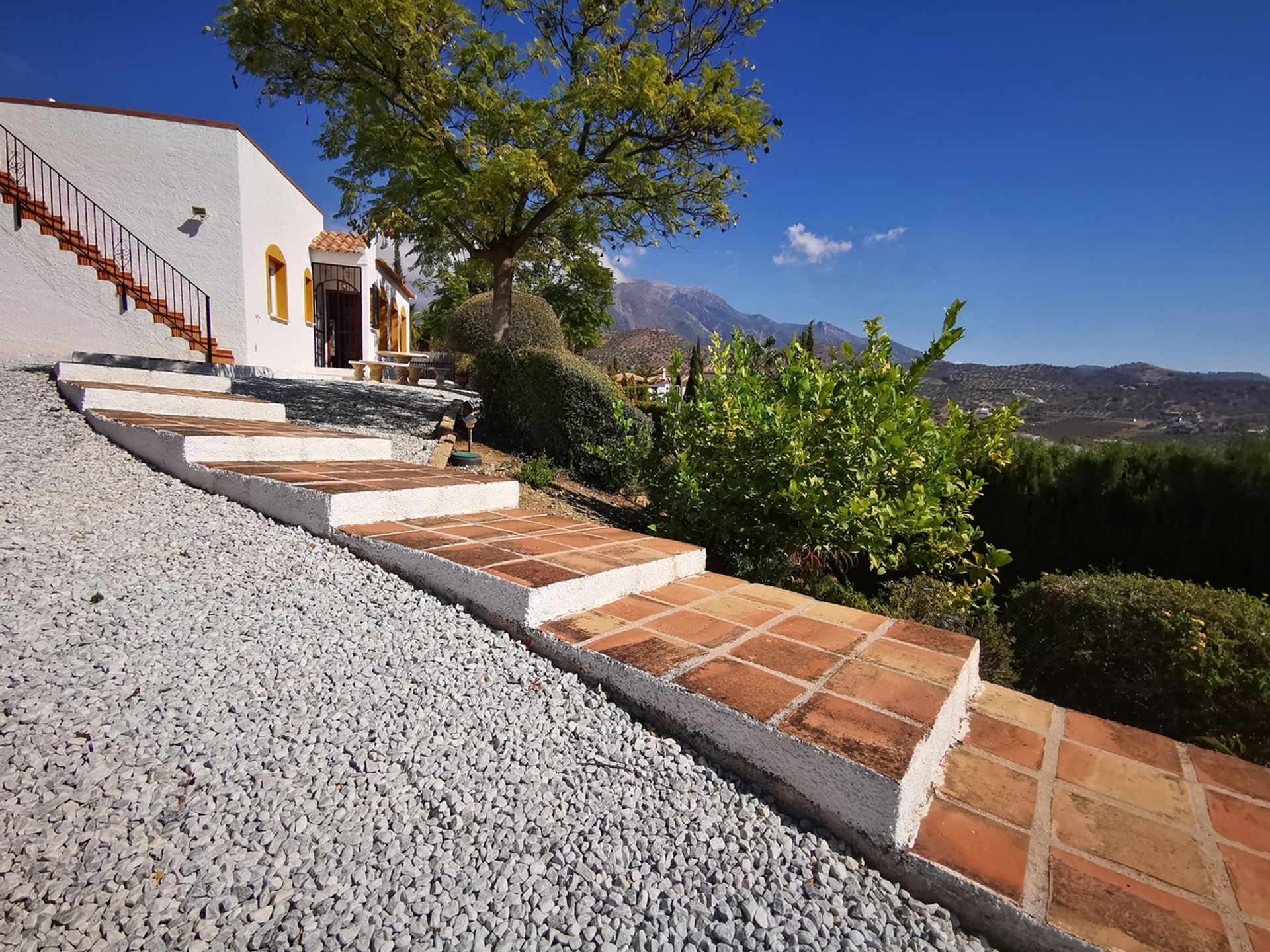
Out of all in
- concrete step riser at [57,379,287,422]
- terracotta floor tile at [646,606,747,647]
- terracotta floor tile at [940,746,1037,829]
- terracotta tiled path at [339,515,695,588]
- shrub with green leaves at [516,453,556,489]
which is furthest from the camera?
shrub with green leaves at [516,453,556,489]

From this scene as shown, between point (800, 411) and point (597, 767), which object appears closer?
point (597, 767)

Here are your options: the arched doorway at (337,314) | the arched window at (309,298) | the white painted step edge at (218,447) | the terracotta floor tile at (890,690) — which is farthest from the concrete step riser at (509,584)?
the arched doorway at (337,314)

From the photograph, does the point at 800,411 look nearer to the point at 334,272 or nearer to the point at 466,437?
the point at 466,437

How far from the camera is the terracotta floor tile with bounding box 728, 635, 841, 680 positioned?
1.83 meters

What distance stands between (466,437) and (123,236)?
8.03 meters

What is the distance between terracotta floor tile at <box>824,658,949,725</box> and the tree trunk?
930 centimetres

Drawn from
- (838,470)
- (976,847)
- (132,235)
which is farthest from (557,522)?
(132,235)

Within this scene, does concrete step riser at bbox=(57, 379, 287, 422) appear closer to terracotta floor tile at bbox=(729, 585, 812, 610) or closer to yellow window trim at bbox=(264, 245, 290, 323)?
terracotta floor tile at bbox=(729, 585, 812, 610)

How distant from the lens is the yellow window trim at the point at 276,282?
1180cm

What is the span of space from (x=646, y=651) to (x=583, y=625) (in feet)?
0.93

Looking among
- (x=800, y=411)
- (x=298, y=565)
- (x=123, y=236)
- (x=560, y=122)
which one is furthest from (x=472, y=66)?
(x=298, y=565)

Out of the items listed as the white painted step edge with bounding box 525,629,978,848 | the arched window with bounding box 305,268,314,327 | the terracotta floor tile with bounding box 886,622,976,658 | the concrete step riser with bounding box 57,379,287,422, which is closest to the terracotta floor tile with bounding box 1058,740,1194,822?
the white painted step edge with bounding box 525,629,978,848

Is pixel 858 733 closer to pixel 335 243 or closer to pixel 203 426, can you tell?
pixel 203 426

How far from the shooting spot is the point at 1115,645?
2.72 metres
